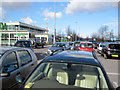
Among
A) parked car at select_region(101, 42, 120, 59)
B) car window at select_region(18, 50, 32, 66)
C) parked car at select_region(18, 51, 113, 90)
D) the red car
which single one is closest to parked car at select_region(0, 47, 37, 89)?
car window at select_region(18, 50, 32, 66)

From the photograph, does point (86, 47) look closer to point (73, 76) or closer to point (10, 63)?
point (10, 63)

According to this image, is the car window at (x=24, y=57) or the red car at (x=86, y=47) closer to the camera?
the car window at (x=24, y=57)

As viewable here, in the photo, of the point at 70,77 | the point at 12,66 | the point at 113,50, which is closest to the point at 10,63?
the point at 12,66

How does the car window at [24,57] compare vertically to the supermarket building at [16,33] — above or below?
below

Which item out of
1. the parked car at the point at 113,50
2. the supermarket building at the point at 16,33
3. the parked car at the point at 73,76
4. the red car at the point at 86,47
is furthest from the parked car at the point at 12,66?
the supermarket building at the point at 16,33

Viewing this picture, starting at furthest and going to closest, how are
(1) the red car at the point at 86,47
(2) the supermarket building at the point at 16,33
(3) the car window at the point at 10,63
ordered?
1. (2) the supermarket building at the point at 16,33
2. (1) the red car at the point at 86,47
3. (3) the car window at the point at 10,63

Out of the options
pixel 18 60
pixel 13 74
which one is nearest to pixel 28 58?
pixel 18 60

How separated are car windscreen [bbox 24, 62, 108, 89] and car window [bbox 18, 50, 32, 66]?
1.61 m

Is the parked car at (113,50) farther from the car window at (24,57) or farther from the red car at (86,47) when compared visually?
the car window at (24,57)

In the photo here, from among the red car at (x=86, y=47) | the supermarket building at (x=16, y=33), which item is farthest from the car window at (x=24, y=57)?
the supermarket building at (x=16, y=33)

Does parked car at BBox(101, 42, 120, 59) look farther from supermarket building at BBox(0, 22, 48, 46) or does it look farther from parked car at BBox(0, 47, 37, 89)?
supermarket building at BBox(0, 22, 48, 46)

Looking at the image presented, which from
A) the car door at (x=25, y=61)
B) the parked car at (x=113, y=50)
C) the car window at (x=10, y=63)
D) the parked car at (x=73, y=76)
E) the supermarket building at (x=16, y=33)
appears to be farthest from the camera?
the supermarket building at (x=16, y=33)

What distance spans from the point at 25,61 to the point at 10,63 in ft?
2.25

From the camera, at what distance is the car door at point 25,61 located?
13.0 feet
